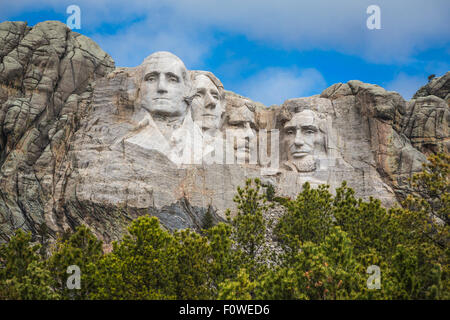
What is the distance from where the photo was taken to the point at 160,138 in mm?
22141

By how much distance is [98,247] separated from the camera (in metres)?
15.8

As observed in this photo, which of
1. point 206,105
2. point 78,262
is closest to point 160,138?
point 206,105

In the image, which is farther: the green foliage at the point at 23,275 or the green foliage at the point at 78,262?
the green foliage at the point at 78,262

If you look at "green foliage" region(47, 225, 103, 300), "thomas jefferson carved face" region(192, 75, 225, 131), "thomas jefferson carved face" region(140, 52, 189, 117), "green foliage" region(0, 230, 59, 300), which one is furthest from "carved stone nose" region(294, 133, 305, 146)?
"green foliage" region(0, 230, 59, 300)

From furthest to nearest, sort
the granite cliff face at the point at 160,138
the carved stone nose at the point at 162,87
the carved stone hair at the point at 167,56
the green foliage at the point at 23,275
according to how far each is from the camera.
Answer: the carved stone hair at the point at 167,56 < the carved stone nose at the point at 162,87 < the granite cliff face at the point at 160,138 < the green foliage at the point at 23,275

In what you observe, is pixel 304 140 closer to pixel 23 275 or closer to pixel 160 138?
pixel 160 138

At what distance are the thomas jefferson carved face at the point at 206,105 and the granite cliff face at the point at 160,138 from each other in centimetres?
4

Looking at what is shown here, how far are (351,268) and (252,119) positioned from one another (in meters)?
12.0

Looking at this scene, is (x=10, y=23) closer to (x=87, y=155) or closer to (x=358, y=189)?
(x=87, y=155)

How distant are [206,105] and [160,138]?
10.2ft

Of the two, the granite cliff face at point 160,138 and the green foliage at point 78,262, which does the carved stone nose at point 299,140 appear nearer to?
the granite cliff face at point 160,138

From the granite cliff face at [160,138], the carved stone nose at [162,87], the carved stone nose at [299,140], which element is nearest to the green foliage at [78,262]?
the granite cliff face at [160,138]

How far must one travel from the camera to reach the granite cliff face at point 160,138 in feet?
68.0
